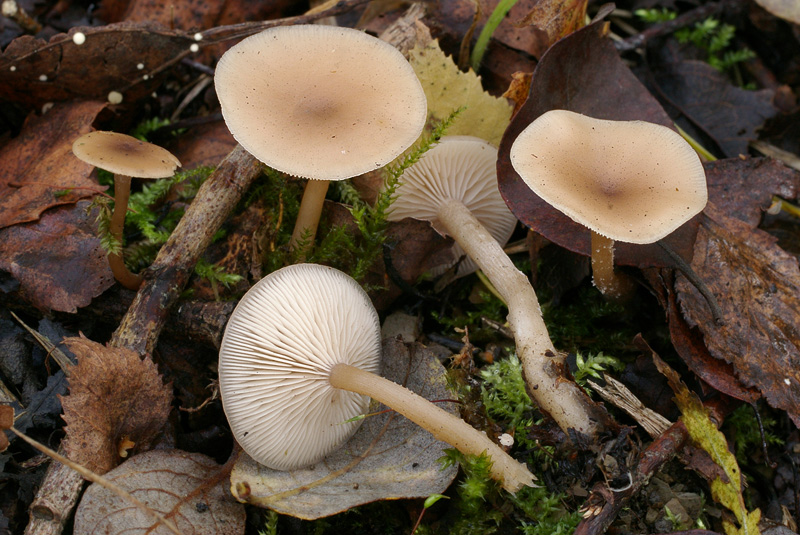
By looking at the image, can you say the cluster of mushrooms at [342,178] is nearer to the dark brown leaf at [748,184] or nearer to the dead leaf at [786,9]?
the dark brown leaf at [748,184]

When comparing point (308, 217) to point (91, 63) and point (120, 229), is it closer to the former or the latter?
point (120, 229)

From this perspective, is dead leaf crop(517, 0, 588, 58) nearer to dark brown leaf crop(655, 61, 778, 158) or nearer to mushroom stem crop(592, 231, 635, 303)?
dark brown leaf crop(655, 61, 778, 158)

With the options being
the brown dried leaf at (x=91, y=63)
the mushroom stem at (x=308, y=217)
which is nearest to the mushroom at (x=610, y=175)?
the mushroom stem at (x=308, y=217)

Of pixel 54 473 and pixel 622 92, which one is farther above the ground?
pixel 622 92

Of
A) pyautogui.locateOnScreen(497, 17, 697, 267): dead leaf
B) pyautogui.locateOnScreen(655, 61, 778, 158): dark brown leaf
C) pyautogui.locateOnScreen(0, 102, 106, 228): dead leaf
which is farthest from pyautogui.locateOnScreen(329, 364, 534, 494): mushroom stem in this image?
pyautogui.locateOnScreen(655, 61, 778, 158): dark brown leaf

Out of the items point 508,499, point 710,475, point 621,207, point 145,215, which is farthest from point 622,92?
point 145,215

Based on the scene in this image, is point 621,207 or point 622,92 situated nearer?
point 621,207

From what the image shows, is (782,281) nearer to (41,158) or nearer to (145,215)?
(145,215)
